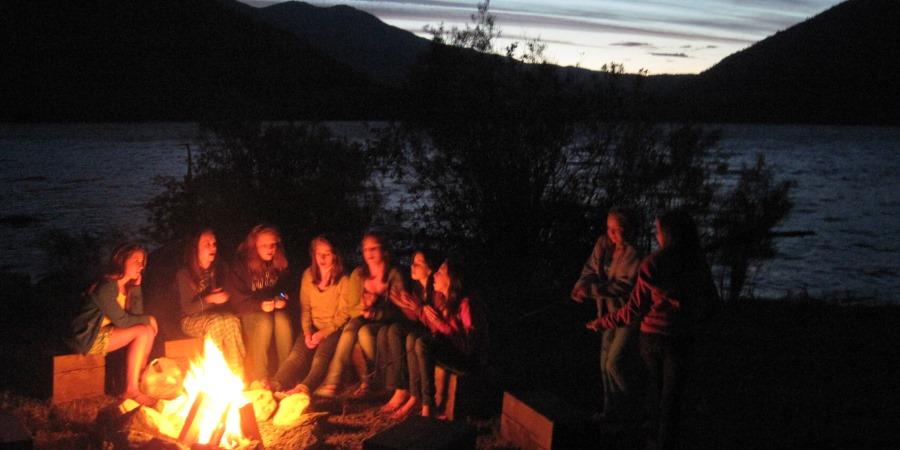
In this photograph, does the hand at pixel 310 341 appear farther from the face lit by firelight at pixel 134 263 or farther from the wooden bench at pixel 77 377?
the wooden bench at pixel 77 377

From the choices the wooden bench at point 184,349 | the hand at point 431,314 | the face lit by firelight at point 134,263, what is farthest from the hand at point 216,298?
the hand at point 431,314

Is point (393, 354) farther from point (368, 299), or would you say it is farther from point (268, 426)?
point (268, 426)

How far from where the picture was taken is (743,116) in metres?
26.4

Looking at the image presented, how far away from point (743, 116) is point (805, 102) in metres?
21.5

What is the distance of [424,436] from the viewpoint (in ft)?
14.2

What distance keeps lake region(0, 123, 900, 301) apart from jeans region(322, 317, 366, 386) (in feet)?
15.0

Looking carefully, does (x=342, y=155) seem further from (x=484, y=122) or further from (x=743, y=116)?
(x=743, y=116)

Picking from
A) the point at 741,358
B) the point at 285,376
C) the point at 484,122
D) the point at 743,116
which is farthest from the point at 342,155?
the point at 743,116

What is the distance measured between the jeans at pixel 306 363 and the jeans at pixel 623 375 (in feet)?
6.65

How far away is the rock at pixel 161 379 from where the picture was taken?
216 inches

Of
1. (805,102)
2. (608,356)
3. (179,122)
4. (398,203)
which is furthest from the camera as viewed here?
(179,122)

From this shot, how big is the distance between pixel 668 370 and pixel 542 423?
78 centimetres

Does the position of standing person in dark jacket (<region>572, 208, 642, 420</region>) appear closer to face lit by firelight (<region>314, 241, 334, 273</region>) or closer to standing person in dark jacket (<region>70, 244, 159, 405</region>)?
face lit by firelight (<region>314, 241, 334, 273</region>)

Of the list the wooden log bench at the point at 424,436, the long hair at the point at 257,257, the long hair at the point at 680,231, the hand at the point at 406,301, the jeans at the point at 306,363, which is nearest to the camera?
the wooden log bench at the point at 424,436
